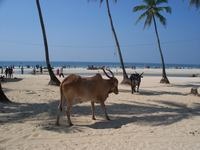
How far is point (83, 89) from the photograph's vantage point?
12.3 m

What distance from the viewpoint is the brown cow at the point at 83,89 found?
1206 centimetres

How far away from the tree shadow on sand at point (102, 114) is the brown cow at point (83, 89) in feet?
2.16

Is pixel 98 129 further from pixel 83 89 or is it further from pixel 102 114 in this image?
pixel 102 114

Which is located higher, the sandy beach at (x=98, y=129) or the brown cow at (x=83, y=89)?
the brown cow at (x=83, y=89)

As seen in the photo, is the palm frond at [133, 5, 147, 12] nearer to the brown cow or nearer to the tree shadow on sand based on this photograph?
the tree shadow on sand

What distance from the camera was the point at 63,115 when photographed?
13.8 m

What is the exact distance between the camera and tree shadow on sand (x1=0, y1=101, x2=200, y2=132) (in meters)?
12.3

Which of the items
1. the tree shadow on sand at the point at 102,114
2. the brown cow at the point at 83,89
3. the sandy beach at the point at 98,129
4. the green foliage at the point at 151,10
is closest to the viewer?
the sandy beach at the point at 98,129

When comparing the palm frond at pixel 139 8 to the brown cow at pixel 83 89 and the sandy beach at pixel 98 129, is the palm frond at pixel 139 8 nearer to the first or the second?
the sandy beach at pixel 98 129

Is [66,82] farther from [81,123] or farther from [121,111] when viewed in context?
[121,111]

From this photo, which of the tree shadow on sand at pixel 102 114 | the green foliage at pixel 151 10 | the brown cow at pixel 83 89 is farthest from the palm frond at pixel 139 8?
the brown cow at pixel 83 89

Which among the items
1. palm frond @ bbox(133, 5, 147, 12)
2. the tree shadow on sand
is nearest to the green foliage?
palm frond @ bbox(133, 5, 147, 12)

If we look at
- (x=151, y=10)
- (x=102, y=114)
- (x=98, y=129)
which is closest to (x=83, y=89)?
(x=98, y=129)

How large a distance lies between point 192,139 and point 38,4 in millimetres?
20824
